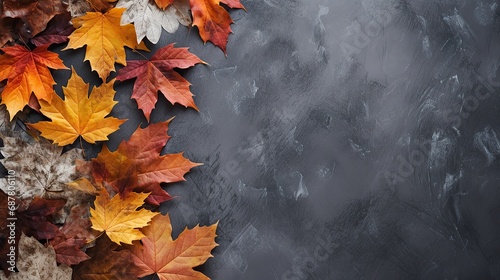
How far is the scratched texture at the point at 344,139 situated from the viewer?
121 cm

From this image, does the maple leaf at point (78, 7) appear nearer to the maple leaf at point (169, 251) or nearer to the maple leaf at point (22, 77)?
the maple leaf at point (22, 77)

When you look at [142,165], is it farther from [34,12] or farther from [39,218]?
[34,12]

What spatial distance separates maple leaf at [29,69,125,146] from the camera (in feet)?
3.75

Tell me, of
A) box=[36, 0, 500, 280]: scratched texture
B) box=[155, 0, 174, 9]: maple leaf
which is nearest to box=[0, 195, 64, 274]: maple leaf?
box=[36, 0, 500, 280]: scratched texture

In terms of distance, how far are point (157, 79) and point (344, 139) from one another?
451 mm

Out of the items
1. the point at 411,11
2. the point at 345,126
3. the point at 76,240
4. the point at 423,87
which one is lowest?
the point at 76,240

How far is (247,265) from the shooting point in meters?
1.20

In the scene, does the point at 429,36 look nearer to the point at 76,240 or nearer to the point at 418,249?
the point at 418,249

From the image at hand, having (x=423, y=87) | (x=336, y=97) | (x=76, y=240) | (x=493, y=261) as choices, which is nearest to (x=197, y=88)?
(x=336, y=97)

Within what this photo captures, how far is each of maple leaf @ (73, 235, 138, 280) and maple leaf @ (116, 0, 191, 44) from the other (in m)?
0.46

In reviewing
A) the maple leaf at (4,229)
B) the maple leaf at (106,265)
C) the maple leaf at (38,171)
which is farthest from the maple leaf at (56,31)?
the maple leaf at (106,265)

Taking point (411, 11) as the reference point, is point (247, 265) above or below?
below

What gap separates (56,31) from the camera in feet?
3.93

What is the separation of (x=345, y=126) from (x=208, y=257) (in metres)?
0.43
